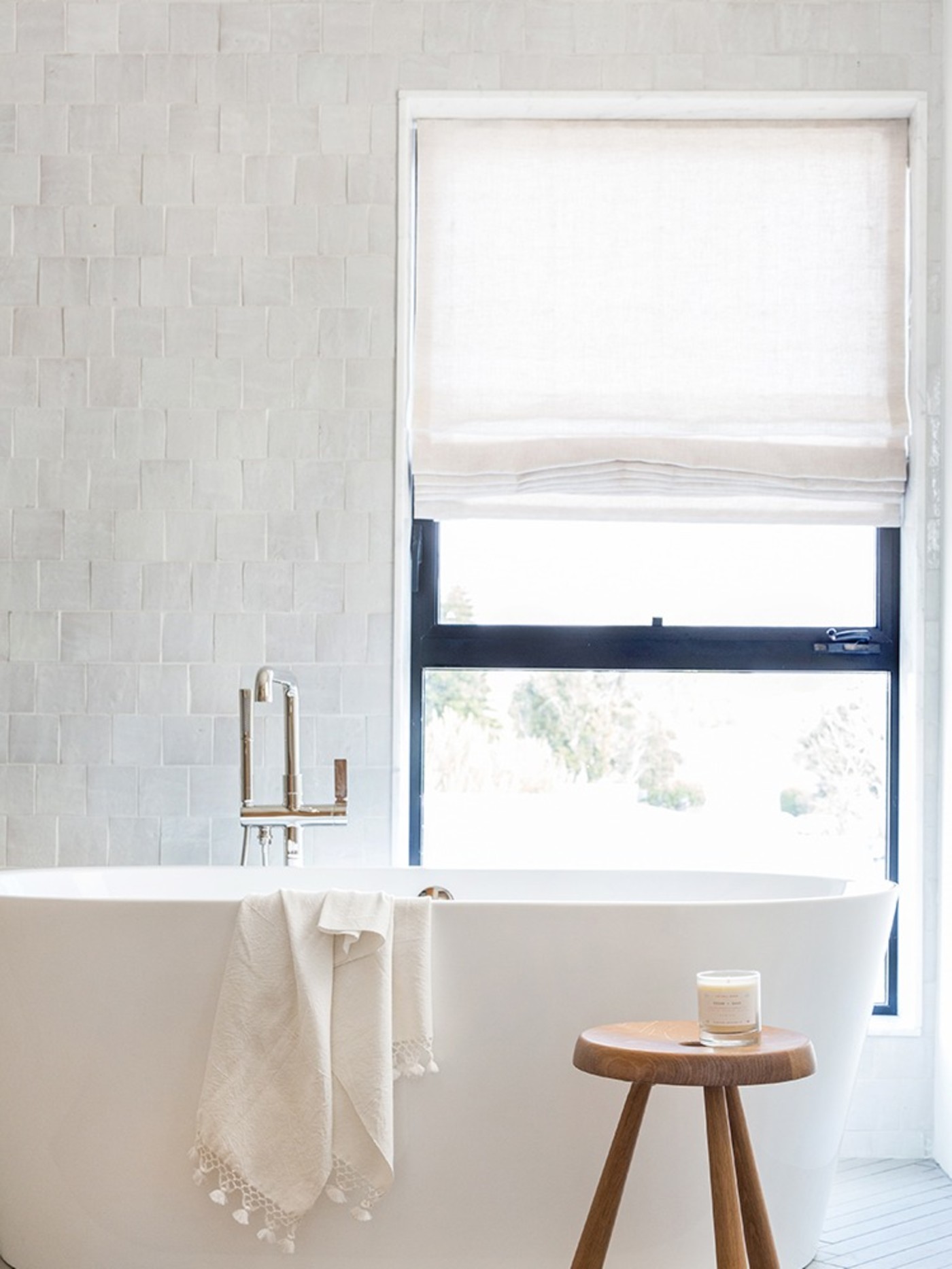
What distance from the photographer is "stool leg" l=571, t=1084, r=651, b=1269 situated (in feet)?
6.98

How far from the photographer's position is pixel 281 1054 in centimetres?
236

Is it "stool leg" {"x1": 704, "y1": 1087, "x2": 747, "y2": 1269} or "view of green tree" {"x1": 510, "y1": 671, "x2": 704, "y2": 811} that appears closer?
"stool leg" {"x1": 704, "y1": 1087, "x2": 747, "y2": 1269}

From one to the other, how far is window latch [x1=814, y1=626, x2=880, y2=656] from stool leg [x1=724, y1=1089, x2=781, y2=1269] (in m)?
1.63

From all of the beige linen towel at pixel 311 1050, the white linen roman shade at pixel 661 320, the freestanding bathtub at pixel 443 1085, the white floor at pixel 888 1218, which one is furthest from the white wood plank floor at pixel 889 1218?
the white linen roman shade at pixel 661 320

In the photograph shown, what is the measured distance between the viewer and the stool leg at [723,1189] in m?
2.02

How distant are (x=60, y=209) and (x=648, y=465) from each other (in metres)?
1.61

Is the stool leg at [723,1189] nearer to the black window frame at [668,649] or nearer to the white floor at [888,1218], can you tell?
the white floor at [888,1218]

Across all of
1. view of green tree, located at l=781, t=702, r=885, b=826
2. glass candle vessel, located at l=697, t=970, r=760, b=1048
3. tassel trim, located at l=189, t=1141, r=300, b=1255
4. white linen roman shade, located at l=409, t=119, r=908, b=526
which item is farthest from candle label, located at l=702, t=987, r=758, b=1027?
white linen roman shade, located at l=409, t=119, r=908, b=526

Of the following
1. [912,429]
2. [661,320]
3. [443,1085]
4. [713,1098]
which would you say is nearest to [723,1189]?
[713,1098]

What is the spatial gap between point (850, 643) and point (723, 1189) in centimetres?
182

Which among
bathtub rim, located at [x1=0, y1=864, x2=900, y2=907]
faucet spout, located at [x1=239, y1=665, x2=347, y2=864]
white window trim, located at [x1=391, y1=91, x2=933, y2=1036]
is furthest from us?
white window trim, located at [x1=391, y1=91, x2=933, y2=1036]

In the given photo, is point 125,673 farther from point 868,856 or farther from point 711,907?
point 868,856

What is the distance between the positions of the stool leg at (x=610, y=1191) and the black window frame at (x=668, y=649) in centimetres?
148

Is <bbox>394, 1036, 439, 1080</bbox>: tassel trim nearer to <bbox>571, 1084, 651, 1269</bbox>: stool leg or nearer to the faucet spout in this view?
<bbox>571, 1084, 651, 1269</bbox>: stool leg
